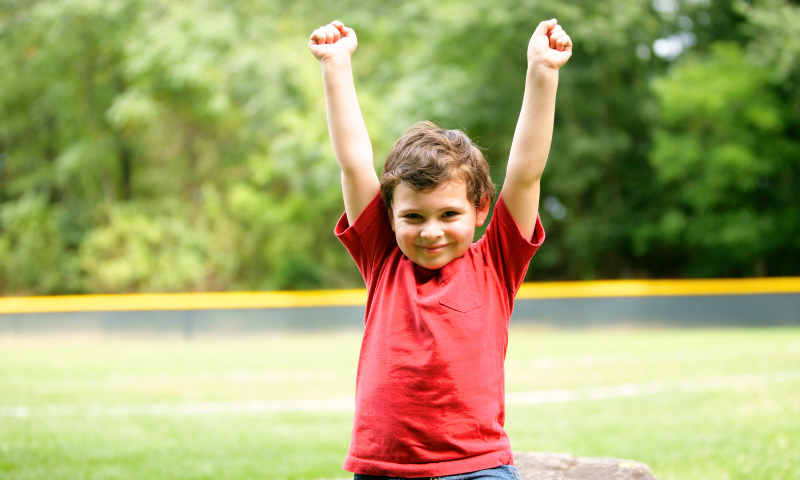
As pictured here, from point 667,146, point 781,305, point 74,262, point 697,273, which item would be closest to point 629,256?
point 697,273

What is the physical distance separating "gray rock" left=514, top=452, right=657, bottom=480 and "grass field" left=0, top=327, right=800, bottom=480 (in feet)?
3.89

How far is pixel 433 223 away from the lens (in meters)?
1.89

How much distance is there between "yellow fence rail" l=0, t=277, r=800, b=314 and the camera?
12945 millimetres

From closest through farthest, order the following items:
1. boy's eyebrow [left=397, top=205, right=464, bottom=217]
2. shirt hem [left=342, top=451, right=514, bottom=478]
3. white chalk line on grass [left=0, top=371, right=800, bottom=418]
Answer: shirt hem [left=342, top=451, right=514, bottom=478] < boy's eyebrow [left=397, top=205, right=464, bottom=217] < white chalk line on grass [left=0, top=371, right=800, bottom=418]

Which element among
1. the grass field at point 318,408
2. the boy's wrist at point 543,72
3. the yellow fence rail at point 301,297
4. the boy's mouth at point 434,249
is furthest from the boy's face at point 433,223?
the yellow fence rail at point 301,297

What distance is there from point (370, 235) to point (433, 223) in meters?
0.23

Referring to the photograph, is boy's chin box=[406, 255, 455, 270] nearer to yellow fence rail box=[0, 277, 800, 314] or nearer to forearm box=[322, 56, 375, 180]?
forearm box=[322, 56, 375, 180]

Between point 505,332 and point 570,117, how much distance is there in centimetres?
1636

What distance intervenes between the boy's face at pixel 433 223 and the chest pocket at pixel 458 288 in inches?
1.0

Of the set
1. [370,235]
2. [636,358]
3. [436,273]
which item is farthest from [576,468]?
[636,358]

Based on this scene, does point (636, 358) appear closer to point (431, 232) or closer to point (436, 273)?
point (436, 273)

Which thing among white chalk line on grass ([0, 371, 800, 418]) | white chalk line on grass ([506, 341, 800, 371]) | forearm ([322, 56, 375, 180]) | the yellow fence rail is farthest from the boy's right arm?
the yellow fence rail

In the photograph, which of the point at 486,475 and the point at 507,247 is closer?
the point at 486,475

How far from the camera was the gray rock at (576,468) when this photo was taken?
2.73m
